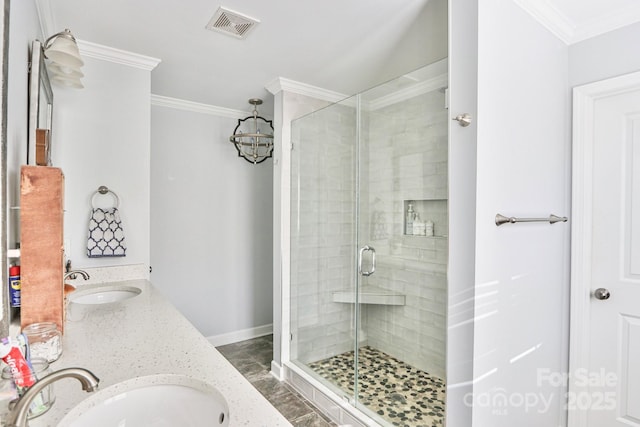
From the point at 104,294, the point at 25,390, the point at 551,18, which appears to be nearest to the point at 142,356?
the point at 25,390

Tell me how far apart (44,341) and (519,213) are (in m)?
1.98

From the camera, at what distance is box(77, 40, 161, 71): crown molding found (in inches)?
85.7

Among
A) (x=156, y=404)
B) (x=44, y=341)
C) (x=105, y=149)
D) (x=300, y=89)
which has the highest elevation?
(x=300, y=89)

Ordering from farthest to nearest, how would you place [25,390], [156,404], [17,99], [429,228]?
[429,228] < [17,99] < [156,404] < [25,390]

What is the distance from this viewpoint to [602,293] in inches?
77.6

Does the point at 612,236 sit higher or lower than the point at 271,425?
higher

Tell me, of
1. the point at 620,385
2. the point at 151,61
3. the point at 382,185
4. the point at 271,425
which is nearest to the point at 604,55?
the point at 382,185

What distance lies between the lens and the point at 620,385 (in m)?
1.91

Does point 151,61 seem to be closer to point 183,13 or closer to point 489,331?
point 183,13

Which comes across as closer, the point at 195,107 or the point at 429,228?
the point at 429,228

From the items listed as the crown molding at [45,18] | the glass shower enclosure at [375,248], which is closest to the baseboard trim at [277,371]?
the glass shower enclosure at [375,248]

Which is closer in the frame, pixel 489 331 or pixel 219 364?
pixel 219 364

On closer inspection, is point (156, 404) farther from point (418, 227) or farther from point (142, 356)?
point (418, 227)

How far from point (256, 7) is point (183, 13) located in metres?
0.40
